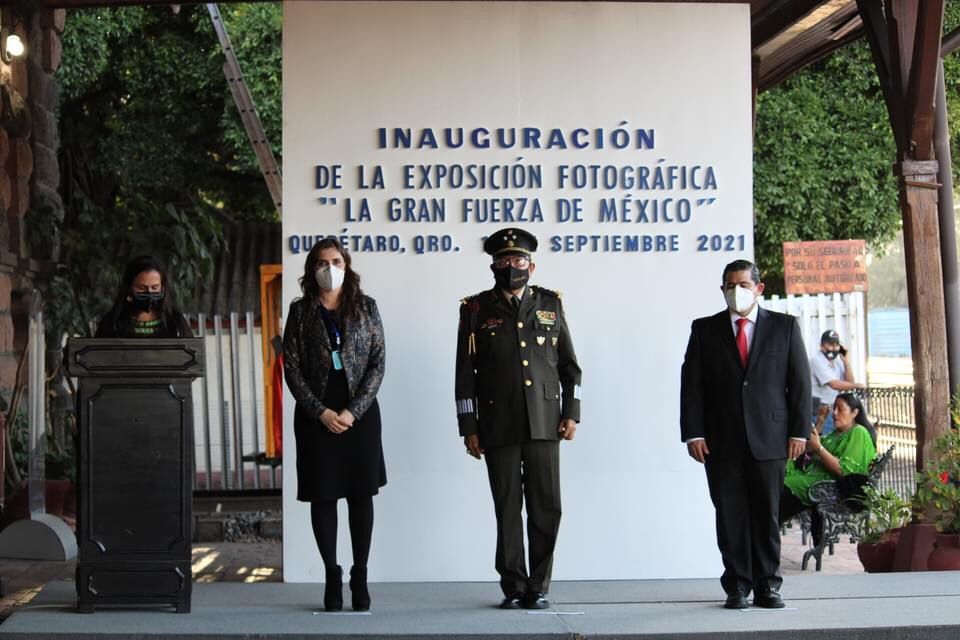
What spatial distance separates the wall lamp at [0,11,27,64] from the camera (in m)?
10.2

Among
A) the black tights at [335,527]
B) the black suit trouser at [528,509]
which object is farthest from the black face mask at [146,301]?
the black suit trouser at [528,509]

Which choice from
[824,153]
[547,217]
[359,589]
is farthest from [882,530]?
[824,153]

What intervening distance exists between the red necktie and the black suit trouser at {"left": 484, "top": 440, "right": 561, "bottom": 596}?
0.97 meters

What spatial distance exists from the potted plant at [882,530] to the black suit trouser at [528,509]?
105 inches

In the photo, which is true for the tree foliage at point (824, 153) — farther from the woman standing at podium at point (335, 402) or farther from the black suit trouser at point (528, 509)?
the woman standing at podium at point (335, 402)

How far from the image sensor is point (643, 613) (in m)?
6.30

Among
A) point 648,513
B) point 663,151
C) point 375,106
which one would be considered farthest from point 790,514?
point 375,106

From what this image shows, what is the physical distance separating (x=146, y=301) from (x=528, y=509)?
78.1 inches

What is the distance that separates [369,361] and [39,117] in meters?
6.18

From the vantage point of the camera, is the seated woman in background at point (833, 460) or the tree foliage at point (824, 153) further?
the tree foliage at point (824, 153)

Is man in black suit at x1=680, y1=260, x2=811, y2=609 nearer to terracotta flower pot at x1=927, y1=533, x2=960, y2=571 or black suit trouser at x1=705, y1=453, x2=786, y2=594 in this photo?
black suit trouser at x1=705, y1=453, x2=786, y2=594

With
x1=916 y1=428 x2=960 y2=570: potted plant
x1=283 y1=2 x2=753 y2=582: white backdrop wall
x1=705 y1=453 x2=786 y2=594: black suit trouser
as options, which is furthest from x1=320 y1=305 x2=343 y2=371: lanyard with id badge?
x1=916 y1=428 x2=960 y2=570: potted plant

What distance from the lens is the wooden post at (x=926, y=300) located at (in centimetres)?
812

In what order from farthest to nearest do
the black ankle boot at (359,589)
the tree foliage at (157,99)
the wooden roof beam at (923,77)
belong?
Answer: the tree foliage at (157,99)
the wooden roof beam at (923,77)
the black ankle boot at (359,589)
